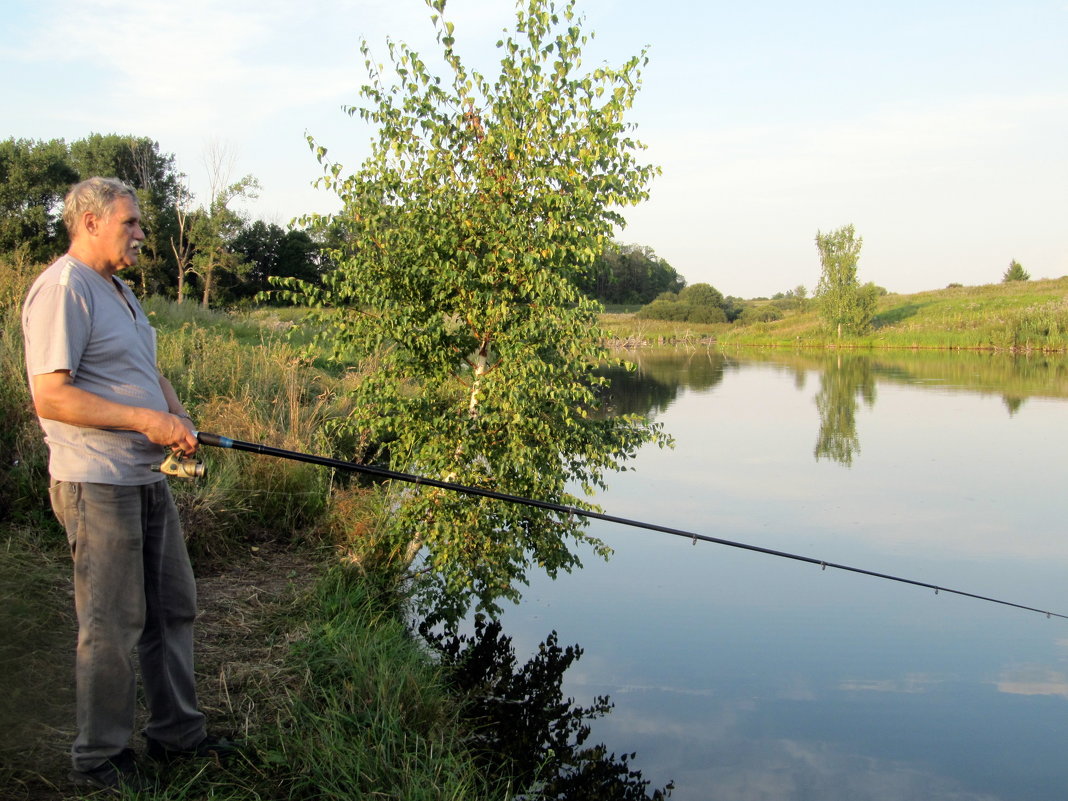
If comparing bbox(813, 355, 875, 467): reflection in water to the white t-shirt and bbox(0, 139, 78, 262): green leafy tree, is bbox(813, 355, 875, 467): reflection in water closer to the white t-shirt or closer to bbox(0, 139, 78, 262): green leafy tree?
the white t-shirt

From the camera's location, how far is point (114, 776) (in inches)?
114

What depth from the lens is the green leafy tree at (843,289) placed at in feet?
162

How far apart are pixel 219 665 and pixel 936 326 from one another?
4933 centimetres

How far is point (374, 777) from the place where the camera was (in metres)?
3.44

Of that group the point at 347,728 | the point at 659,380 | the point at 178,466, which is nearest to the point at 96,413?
the point at 178,466

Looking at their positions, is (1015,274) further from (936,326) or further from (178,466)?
(178,466)

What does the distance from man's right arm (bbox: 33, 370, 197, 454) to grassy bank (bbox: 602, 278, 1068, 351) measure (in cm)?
3374

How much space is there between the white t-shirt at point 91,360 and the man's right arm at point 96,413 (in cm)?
4

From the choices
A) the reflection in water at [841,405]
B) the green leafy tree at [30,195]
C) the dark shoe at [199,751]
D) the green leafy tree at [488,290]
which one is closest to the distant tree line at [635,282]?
the reflection in water at [841,405]

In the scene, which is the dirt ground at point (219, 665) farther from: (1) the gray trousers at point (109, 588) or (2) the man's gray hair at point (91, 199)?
(2) the man's gray hair at point (91, 199)

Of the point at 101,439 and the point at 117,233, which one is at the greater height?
the point at 117,233

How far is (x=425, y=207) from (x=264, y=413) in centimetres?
334

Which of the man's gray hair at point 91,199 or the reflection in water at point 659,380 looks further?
the reflection in water at point 659,380

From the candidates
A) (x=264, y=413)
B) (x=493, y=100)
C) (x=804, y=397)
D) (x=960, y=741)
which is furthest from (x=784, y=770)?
(x=804, y=397)
